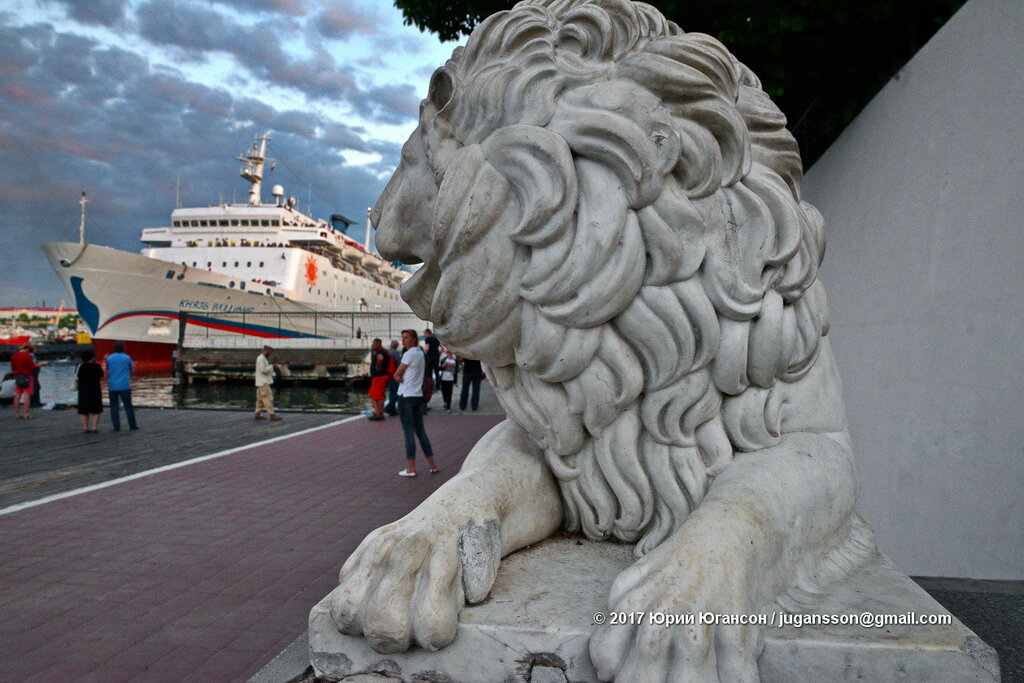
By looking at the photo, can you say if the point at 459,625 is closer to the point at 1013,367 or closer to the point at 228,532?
the point at 1013,367

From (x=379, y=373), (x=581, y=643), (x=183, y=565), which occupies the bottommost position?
(x=183, y=565)

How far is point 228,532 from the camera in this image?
4.86m

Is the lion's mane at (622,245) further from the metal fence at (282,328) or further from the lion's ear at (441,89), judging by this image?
the metal fence at (282,328)

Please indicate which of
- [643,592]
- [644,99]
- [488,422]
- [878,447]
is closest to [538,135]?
[644,99]

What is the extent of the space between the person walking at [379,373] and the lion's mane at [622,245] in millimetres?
8599

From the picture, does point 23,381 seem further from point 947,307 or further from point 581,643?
point 947,307

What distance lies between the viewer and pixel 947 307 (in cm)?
372

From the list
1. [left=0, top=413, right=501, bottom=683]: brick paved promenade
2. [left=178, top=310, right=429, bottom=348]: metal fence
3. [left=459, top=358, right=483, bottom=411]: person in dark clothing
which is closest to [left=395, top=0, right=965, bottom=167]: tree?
[left=0, top=413, right=501, bottom=683]: brick paved promenade

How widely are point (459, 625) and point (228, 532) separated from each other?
13.6ft

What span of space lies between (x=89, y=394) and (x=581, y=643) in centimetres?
1108

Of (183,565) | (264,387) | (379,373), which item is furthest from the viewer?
(264,387)

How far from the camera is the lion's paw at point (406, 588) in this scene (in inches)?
51.1

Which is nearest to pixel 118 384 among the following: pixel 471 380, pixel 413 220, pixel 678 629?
pixel 471 380

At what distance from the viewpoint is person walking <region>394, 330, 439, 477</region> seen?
693 cm
